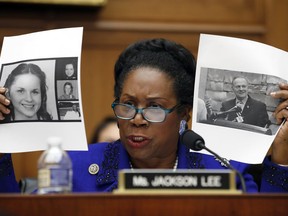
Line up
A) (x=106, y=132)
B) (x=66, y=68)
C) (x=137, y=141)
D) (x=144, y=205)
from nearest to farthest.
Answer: (x=144, y=205) < (x=66, y=68) < (x=137, y=141) < (x=106, y=132)

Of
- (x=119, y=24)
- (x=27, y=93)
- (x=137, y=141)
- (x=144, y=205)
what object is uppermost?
(x=119, y=24)

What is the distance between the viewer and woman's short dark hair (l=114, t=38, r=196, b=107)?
2686 millimetres

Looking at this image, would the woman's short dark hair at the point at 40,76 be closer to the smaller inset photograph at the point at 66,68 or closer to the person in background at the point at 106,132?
the smaller inset photograph at the point at 66,68

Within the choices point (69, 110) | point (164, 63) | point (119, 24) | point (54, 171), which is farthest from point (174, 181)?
point (119, 24)

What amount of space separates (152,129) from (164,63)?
0.86 ft

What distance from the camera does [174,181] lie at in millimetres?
1857

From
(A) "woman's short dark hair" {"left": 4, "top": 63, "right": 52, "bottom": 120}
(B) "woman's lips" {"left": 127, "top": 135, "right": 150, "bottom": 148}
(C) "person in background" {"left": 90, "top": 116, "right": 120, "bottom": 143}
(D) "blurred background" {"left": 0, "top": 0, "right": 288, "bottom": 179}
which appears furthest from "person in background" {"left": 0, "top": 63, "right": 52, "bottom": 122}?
(D) "blurred background" {"left": 0, "top": 0, "right": 288, "bottom": 179}

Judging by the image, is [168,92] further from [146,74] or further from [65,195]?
[65,195]

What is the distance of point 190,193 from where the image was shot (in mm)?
1821

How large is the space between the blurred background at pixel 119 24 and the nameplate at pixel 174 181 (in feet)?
6.93

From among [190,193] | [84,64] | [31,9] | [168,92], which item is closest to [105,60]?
[84,64]

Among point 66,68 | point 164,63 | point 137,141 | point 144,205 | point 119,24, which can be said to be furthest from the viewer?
point 119,24

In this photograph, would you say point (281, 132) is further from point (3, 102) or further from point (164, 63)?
point (3, 102)

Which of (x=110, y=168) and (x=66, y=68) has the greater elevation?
(x=66, y=68)
